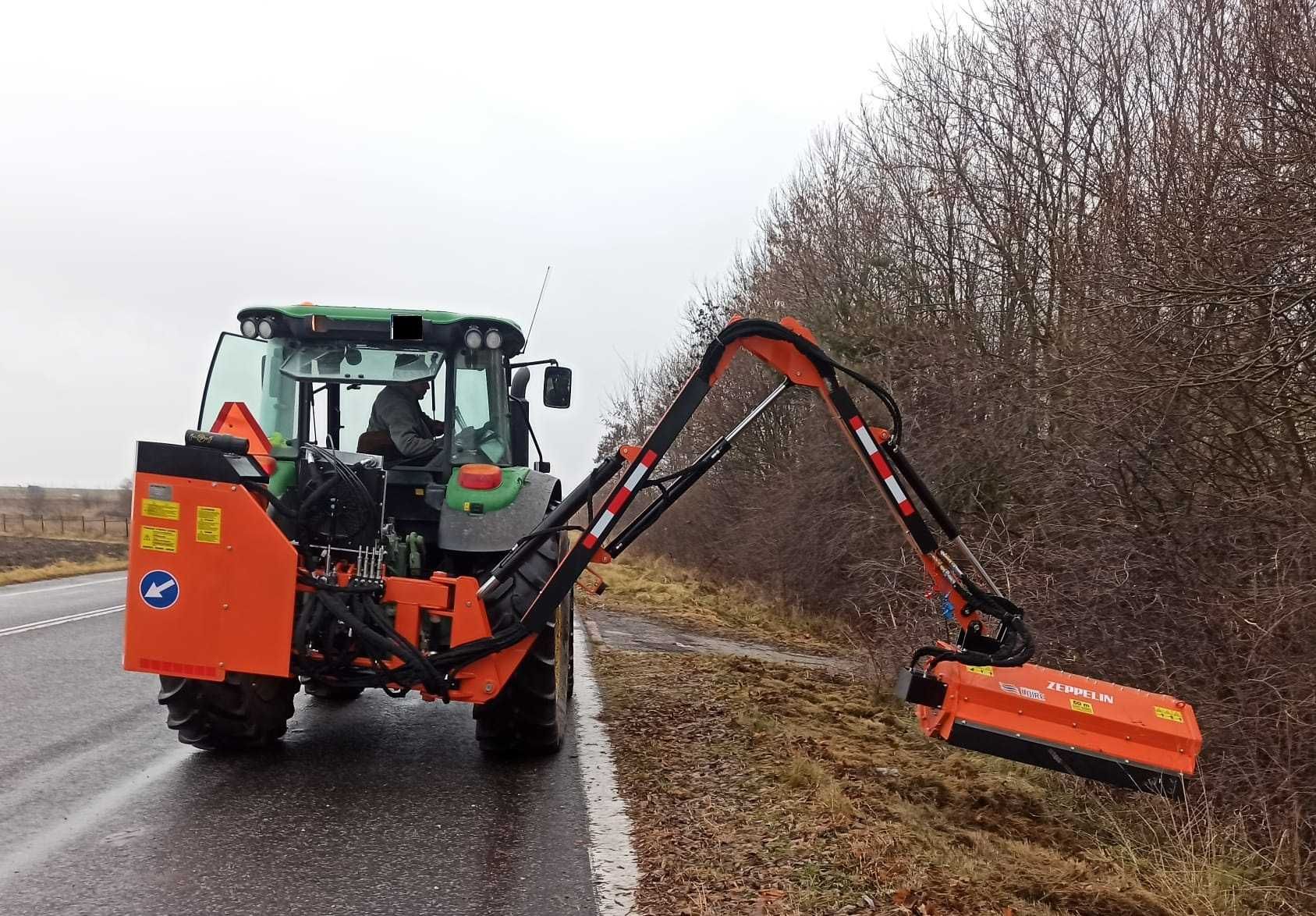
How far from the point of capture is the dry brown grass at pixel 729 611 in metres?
15.5

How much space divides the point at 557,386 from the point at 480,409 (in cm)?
64

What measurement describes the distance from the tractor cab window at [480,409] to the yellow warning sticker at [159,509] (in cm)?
184

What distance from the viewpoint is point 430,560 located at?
6395mm

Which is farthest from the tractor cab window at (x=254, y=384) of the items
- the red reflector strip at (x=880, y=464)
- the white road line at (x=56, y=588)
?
the white road line at (x=56, y=588)

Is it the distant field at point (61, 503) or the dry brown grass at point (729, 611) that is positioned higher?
the distant field at point (61, 503)

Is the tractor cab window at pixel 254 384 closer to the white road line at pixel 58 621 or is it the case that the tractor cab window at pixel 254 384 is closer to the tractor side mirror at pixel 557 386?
the tractor side mirror at pixel 557 386

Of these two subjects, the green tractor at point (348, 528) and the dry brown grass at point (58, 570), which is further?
the dry brown grass at point (58, 570)

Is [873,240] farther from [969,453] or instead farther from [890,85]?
[969,453]

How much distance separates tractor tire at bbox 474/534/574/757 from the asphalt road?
15 centimetres

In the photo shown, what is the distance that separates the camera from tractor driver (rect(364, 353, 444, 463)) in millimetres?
6609

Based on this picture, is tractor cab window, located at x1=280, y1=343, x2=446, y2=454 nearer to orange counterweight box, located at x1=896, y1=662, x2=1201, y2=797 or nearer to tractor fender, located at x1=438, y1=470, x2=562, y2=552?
tractor fender, located at x1=438, y1=470, x2=562, y2=552

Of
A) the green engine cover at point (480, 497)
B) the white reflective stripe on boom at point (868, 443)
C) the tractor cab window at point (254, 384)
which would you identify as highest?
the tractor cab window at point (254, 384)

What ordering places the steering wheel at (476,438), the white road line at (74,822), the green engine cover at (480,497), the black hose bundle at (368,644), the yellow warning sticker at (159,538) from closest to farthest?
the white road line at (74,822) < the yellow warning sticker at (159,538) < the black hose bundle at (368,644) < the green engine cover at (480,497) < the steering wheel at (476,438)

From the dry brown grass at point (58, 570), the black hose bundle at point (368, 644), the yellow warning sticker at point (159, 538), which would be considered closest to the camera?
the yellow warning sticker at point (159, 538)
